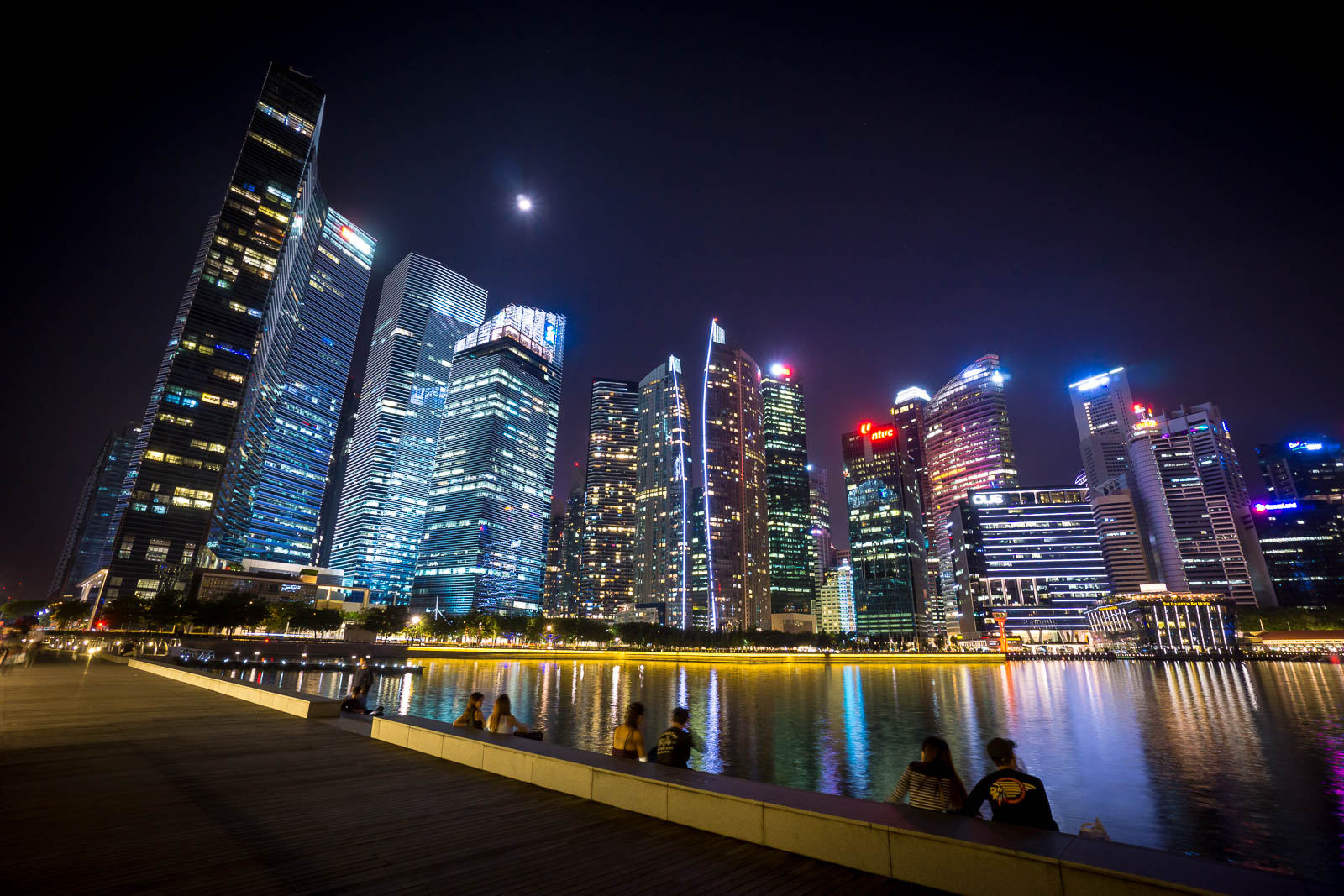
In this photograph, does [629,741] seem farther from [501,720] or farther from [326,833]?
[326,833]

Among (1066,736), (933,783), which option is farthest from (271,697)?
(1066,736)

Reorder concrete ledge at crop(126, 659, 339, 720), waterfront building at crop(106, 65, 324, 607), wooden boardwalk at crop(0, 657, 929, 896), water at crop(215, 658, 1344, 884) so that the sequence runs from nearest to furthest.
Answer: wooden boardwalk at crop(0, 657, 929, 896) → concrete ledge at crop(126, 659, 339, 720) → water at crop(215, 658, 1344, 884) → waterfront building at crop(106, 65, 324, 607)

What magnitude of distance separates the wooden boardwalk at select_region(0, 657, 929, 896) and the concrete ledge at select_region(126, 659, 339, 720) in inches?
209

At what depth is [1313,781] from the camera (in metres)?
28.6

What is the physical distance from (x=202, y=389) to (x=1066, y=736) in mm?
207310

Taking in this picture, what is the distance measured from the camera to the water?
23.2m

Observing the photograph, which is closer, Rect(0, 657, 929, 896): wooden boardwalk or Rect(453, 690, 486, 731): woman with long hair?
Rect(0, 657, 929, 896): wooden boardwalk

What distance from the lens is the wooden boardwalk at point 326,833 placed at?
21.0 feet

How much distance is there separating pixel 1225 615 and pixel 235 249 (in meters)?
344

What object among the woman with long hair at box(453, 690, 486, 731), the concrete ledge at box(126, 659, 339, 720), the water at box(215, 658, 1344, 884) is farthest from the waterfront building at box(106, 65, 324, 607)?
the woman with long hair at box(453, 690, 486, 731)

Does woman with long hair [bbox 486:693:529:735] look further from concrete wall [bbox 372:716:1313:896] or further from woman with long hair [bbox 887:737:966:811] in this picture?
woman with long hair [bbox 887:737:966:811]

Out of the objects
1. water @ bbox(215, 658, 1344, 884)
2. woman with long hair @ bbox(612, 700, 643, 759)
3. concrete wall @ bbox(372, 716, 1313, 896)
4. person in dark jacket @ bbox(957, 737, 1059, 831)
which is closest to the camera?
concrete wall @ bbox(372, 716, 1313, 896)

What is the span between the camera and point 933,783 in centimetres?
934

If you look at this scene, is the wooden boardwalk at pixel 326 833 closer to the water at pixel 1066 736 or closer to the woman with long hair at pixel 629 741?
the woman with long hair at pixel 629 741
